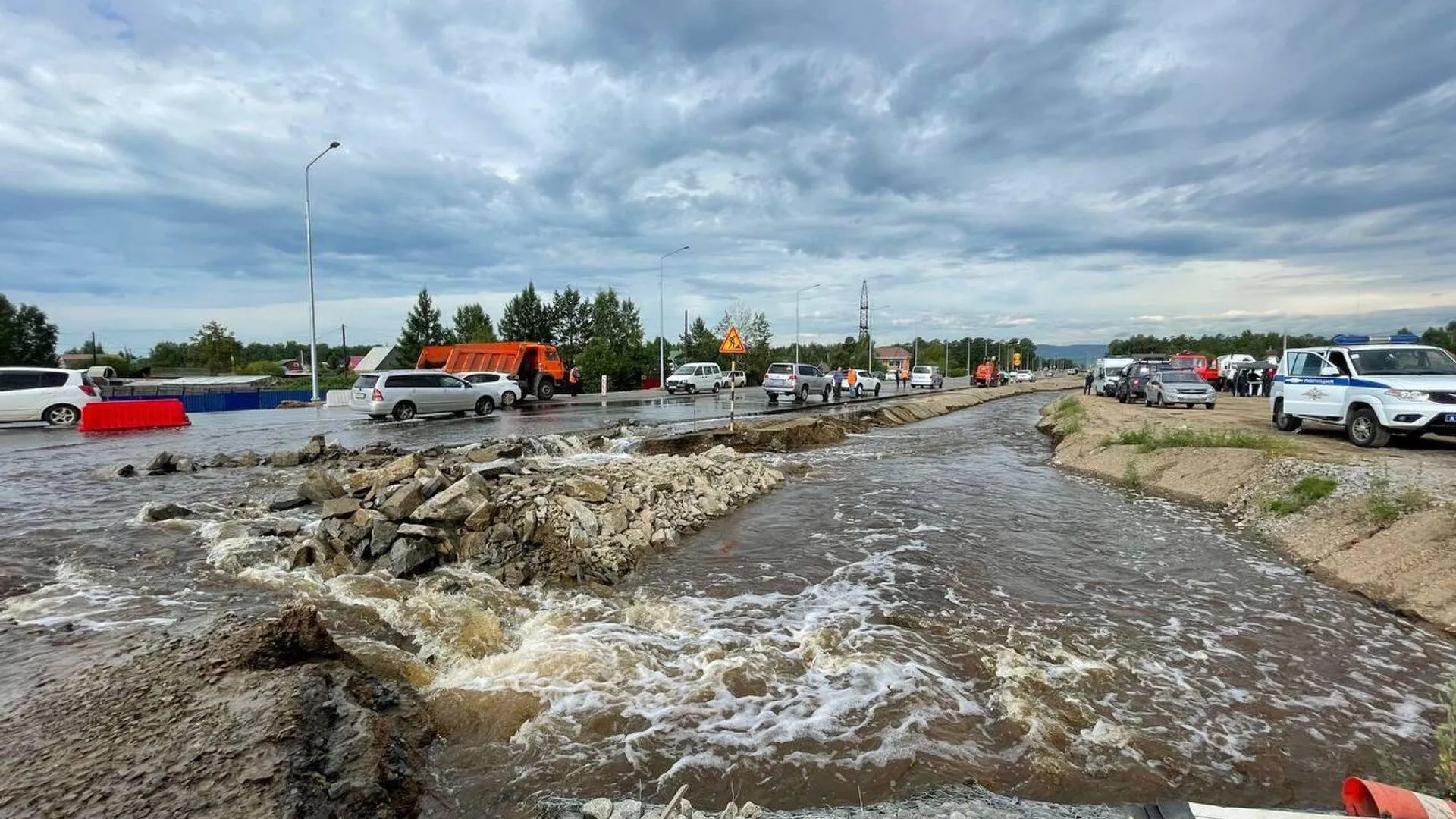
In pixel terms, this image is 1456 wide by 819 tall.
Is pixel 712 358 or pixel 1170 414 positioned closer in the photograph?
pixel 1170 414

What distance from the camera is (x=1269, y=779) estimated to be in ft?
12.1

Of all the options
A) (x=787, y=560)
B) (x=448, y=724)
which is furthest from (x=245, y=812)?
(x=787, y=560)

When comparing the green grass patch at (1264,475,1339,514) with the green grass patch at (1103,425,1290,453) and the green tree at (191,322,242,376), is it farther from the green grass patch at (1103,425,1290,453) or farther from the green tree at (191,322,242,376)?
the green tree at (191,322,242,376)

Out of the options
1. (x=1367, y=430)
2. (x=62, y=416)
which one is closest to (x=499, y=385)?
(x=62, y=416)

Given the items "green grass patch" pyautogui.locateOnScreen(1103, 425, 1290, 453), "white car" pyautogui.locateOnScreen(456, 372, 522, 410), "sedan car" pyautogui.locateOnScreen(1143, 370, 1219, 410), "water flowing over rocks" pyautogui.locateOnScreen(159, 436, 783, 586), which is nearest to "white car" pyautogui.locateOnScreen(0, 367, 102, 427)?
"white car" pyautogui.locateOnScreen(456, 372, 522, 410)

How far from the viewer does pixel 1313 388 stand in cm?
1377

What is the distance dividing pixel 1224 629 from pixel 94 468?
1702 centimetres

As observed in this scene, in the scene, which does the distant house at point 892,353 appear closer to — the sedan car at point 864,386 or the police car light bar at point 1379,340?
the sedan car at point 864,386

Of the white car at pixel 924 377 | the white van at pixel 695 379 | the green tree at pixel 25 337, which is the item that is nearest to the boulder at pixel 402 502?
the white van at pixel 695 379

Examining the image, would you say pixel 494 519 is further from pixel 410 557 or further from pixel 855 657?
pixel 855 657

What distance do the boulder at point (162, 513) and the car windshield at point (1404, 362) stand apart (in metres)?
19.4

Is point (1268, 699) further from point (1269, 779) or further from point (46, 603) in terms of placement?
point (46, 603)

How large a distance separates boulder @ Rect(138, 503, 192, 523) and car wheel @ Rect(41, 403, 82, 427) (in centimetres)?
1475

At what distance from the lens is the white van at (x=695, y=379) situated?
38812mm
